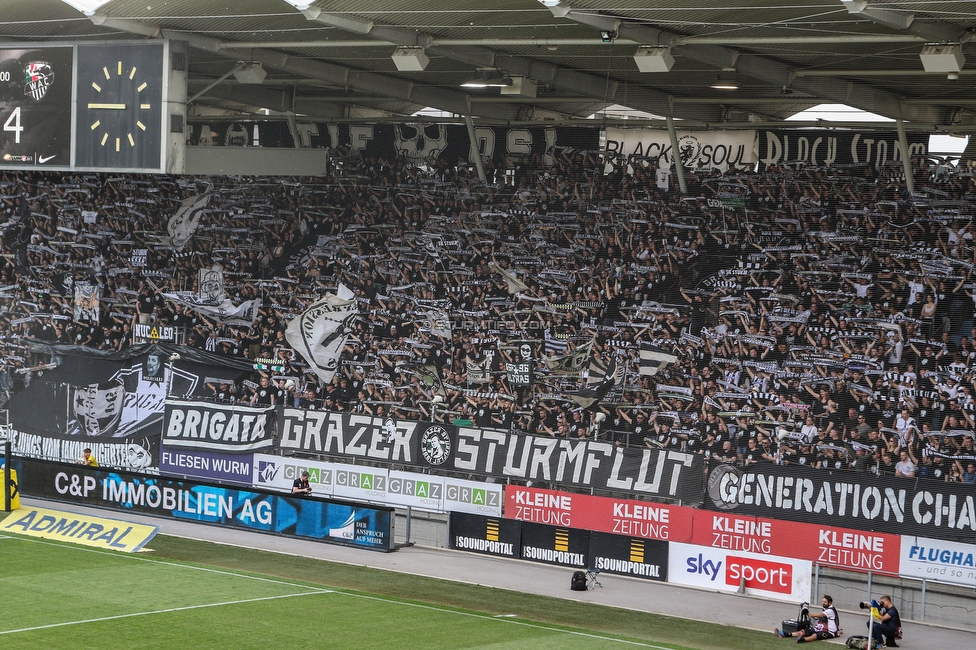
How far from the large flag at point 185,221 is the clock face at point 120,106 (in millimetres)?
15449

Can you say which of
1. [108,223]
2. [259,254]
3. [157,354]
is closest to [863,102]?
[259,254]

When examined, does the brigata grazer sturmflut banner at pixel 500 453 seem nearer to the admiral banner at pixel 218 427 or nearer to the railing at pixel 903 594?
the admiral banner at pixel 218 427

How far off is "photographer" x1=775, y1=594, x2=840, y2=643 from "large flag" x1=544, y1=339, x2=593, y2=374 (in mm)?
9789

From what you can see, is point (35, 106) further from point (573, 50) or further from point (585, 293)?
point (585, 293)

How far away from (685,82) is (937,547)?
34.6 feet

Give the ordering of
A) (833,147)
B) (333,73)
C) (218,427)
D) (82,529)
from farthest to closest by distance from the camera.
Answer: (218,427), (833,147), (333,73), (82,529)

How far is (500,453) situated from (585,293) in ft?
14.4

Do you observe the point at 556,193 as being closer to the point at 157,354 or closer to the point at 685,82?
the point at 685,82

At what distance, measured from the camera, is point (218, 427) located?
29.4m

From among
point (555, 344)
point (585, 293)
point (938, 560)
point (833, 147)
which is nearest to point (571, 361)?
point (555, 344)

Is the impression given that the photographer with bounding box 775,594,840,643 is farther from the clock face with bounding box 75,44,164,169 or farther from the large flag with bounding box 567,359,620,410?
the clock face with bounding box 75,44,164,169

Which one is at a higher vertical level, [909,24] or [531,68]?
[531,68]

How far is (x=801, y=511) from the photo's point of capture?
22.3m

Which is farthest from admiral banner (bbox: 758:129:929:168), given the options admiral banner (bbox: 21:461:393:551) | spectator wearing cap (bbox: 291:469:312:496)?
spectator wearing cap (bbox: 291:469:312:496)
